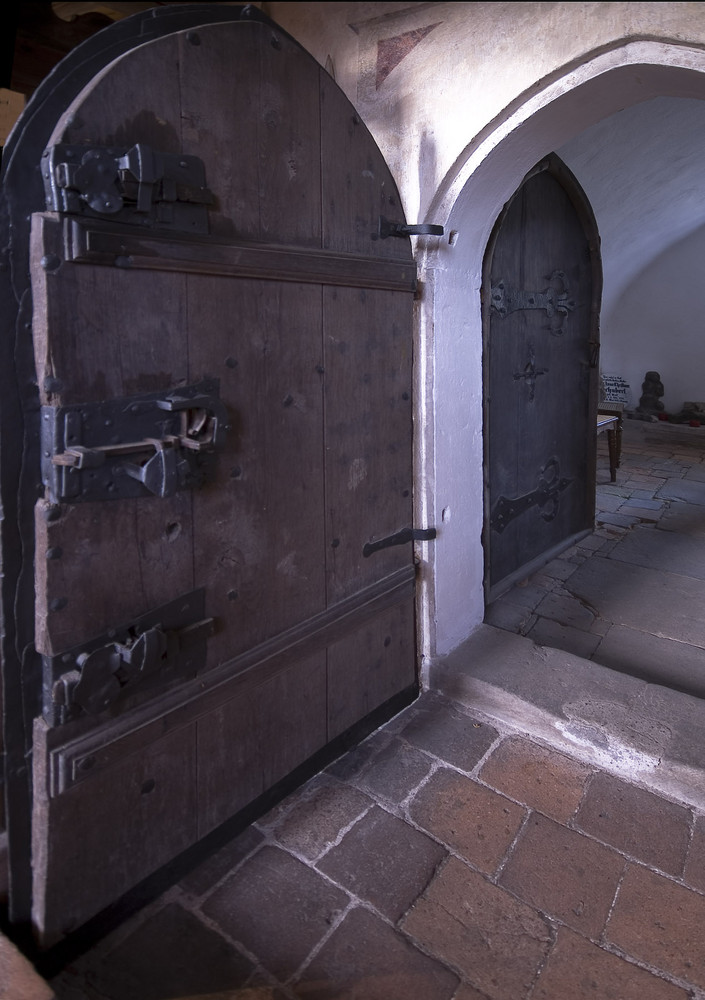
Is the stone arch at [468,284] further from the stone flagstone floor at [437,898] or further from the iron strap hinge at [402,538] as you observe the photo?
the stone flagstone floor at [437,898]

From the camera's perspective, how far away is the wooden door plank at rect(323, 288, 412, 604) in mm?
1786

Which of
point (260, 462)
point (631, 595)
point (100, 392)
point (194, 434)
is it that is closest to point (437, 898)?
point (260, 462)

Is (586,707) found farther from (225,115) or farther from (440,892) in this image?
(225,115)

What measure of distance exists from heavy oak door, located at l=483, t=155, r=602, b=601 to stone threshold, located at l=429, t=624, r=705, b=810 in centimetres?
43

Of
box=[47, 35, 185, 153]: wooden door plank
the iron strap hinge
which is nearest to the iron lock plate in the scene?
the iron strap hinge

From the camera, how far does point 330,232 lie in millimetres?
1705

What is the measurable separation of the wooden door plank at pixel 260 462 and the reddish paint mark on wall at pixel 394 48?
0.86m

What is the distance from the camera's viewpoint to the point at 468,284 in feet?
7.58

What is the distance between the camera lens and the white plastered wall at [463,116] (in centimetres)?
170

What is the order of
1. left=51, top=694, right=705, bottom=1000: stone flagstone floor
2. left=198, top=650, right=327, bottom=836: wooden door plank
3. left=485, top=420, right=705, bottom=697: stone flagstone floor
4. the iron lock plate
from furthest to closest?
left=485, top=420, right=705, bottom=697: stone flagstone floor < left=198, top=650, right=327, bottom=836: wooden door plank < left=51, top=694, right=705, bottom=1000: stone flagstone floor < the iron lock plate

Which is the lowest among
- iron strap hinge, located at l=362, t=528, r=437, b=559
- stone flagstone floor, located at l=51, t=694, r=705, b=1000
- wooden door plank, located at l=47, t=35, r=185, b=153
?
stone flagstone floor, located at l=51, t=694, r=705, b=1000

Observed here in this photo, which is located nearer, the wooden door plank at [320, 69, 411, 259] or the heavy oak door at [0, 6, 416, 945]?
the heavy oak door at [0, 6, 416, 945]

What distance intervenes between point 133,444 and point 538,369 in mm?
2238

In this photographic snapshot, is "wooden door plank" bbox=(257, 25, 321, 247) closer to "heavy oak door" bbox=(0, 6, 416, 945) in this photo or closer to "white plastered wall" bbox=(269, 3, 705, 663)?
"heavy oak door" bbox=(0, 6, 416, 945)
